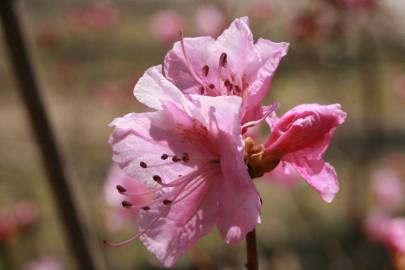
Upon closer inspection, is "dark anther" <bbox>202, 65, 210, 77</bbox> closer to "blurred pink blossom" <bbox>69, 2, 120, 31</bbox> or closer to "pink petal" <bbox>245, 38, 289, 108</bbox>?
"pink petal" <bbox>245, 38, 289, 108</bbox>

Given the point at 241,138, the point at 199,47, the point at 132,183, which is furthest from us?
the point at 132,183

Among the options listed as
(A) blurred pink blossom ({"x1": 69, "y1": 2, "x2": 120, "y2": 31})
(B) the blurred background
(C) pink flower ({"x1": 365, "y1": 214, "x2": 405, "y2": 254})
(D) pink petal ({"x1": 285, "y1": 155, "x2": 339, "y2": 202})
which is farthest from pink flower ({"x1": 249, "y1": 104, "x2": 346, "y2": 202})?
(A) blurred pink blossom ({"x1": 69, "y1": 2, "x2": 120, "y2": 31})

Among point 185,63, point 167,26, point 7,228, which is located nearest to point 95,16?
point 167,26

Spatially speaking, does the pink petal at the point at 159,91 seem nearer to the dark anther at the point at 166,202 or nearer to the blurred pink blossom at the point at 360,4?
the dark anther at the point at 166,202

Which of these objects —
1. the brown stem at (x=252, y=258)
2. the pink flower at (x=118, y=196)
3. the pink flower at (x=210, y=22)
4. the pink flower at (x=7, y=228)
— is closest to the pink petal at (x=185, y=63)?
the brown stem at (x=252, y=258)

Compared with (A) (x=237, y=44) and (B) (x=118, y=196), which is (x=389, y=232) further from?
(A) (x=237, y=44)

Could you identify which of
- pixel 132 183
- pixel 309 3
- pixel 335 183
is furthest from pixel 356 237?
pixel 335 183

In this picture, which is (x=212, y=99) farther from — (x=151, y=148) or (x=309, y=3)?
(x=309, y=3)
